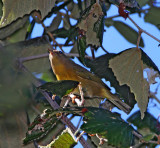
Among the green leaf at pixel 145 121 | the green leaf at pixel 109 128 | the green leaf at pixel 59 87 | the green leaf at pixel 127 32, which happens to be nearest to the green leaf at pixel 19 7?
the green leaf at pixel 59 87

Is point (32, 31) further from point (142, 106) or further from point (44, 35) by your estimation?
point (142, 106)

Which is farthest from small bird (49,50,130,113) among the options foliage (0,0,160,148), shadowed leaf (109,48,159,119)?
shadowed leaf (109,48,159,119)

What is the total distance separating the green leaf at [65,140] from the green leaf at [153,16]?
Result: 184cm

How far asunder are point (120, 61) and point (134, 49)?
0.15m

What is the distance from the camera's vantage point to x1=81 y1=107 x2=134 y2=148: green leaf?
5.84ft

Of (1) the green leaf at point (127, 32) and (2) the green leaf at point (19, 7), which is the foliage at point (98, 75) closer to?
(2) the green leaf at point (19, 7)

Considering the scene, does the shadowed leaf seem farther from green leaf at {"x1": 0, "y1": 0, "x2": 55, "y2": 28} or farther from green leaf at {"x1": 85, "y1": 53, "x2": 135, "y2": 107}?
green leaf at {"x1": 0, "y1": 0, "x2": 55, "y2": 28}

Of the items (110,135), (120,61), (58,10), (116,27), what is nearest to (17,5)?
(120,61)

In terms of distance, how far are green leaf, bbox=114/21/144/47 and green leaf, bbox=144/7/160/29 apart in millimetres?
525

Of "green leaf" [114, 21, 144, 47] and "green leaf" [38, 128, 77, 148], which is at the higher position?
"green leaf" [114, 21, 144, 47]

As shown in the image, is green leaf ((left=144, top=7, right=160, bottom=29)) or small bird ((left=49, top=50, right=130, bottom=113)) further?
small bird ((left=49, top=50, right=130, bottom=113))

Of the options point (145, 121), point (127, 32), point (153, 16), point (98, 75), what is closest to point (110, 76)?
point (98, 75)

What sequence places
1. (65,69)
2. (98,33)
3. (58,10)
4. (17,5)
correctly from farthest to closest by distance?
(65,69) < (58,10) < (98,33) < (17,5)

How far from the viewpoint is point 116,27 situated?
409 centimetres
